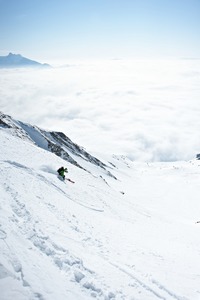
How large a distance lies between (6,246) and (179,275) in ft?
30.0

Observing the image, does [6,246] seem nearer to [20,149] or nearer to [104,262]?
[104,262]

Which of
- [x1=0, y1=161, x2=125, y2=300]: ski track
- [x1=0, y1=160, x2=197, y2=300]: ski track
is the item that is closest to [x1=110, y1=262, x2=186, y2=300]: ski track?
[x1=0, y1=160, x2=197, y2=300]: ski track

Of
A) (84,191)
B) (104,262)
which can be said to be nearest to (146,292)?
(104,262)

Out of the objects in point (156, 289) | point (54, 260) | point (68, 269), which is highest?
point (54, 260)

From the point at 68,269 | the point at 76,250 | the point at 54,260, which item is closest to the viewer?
the point at 68,269

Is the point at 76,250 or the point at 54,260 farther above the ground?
the point at 54,260

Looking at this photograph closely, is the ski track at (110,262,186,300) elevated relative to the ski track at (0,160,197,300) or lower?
lower

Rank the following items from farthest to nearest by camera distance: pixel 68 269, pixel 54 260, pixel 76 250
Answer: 1. pixel 76 250
2. pixel 54 260
3. pixel 68 269

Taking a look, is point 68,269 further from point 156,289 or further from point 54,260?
point 156,289

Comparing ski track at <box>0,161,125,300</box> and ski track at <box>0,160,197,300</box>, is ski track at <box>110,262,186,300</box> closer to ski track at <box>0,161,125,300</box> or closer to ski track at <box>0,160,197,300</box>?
ski track at <box>0,160,197,300</box>

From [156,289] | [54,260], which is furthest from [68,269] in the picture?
[156,289]

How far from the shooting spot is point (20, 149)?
31281mm

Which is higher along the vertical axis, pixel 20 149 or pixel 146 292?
pixel 20 149

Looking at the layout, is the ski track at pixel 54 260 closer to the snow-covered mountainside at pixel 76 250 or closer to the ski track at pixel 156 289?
the snow-covered mountainside at pixel 76 250
